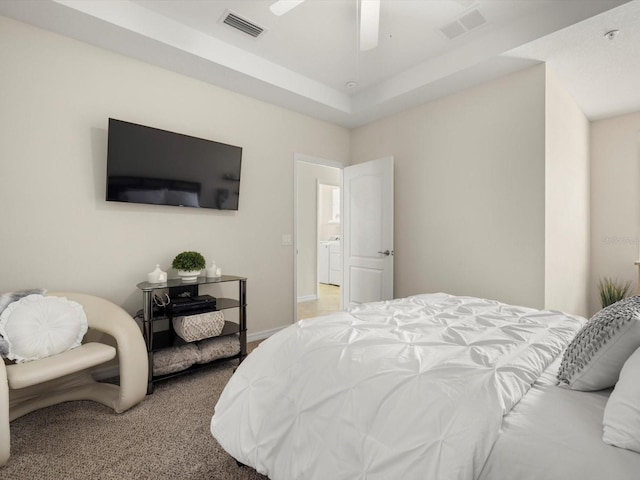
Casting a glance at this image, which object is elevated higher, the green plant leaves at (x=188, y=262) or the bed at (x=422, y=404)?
the green plant leaves at (x=188, y=262)

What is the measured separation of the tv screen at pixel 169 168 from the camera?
8.96 feet

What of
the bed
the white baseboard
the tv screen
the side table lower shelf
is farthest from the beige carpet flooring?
the white baseboard

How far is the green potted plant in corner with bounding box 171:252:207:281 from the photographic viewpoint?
9.52 feet

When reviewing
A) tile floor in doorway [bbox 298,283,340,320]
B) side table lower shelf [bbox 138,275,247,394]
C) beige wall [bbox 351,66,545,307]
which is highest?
beige wall [bbox 351,66,545,307]

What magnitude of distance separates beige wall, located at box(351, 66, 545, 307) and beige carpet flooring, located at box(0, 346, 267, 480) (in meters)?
2.64

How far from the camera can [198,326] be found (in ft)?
9.04

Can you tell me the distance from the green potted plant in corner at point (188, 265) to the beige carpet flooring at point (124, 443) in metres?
0.94

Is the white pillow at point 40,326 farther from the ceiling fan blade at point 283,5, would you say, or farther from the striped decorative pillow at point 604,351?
the striped decorative pillow at point 604,351

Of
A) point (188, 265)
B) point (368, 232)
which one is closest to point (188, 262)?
point (188, 265)

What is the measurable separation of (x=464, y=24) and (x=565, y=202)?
6.63 feet

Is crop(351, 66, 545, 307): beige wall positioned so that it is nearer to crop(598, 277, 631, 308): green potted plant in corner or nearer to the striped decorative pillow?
crop(598, 277, 631, 308): green potted plant in corner

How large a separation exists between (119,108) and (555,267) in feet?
13.5

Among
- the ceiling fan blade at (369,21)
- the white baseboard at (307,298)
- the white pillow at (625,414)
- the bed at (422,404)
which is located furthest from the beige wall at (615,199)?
the white pillow at (625,414)

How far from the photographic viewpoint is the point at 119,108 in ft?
9.29
